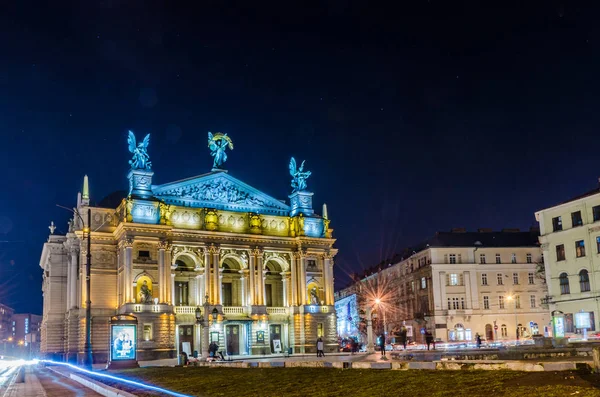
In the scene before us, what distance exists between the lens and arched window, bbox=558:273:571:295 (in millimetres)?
59344

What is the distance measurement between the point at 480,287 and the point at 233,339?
35891 millimetres

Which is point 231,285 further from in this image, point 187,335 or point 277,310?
point 187,335

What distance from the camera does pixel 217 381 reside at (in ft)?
79.1

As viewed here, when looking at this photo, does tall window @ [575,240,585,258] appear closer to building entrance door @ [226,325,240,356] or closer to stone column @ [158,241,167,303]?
building entrance door @ [226,325,240,356]

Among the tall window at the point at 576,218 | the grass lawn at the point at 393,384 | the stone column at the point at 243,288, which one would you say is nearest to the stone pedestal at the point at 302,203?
the stone column at the point at 243,288

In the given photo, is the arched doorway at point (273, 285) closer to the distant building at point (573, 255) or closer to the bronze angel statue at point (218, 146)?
the bronze angel statue at point (218, 146)

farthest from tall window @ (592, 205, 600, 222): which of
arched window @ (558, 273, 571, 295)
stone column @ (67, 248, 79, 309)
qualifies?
stone column @ (67, 248, 79, 309)

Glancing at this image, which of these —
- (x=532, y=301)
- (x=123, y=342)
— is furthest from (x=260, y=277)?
(x=532, y=301)

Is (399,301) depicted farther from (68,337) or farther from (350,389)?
(350,389)

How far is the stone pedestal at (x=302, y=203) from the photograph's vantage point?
246 feet

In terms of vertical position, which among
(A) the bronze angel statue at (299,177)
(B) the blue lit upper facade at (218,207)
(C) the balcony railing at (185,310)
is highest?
(A) the bronze angel statue at (299,177)

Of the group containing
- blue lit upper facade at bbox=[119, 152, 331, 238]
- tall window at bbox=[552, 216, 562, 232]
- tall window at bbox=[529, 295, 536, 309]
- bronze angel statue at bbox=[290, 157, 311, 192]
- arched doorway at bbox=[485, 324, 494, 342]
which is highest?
bronze angel statue at bbox=[290, 157, 311, 192]

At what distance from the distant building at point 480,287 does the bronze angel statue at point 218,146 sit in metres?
29.1

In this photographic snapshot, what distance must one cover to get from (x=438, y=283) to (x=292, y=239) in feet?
79.5
